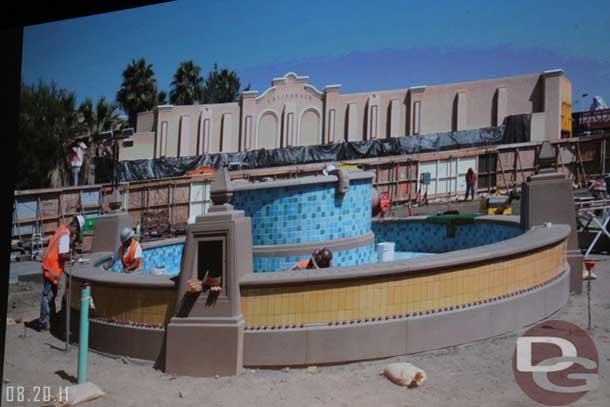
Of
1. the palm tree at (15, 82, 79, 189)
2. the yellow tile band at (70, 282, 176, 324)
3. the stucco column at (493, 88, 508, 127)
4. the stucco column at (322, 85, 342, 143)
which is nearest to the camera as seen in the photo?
the yellow tile band at (70, 282, 176, 324)

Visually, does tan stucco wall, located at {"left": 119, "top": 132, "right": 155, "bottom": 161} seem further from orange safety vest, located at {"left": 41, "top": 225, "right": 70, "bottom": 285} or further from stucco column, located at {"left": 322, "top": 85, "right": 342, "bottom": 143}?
orange safety vest, located at {"left": 41, "top": 225, "right": 70, "bottom": 285}

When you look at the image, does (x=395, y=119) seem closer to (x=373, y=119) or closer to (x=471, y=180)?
(x=373, y=119)

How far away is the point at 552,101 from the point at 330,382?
1817cm

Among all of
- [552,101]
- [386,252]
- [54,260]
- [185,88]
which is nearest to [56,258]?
[54,260]

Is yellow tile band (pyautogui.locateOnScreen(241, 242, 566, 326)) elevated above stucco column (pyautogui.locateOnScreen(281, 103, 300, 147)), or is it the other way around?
stucco column (pyautogui.locateOnScreen(281, 103, 300, 147))

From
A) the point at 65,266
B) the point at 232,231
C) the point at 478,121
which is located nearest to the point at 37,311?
the point at 65,266

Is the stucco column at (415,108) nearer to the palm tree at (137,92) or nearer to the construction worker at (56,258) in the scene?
the palm tree at (137,92)

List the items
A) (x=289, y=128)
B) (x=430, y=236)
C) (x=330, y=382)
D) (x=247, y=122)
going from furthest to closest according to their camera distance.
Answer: (x=289, y=128) → (x=247, y=122) → (x=430, y=236) → (x=330, y=382)

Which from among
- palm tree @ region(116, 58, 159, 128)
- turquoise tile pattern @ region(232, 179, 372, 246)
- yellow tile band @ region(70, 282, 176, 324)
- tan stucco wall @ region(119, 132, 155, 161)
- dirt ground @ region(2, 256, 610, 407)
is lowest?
dirt ground @ region(2, 256, 610, 407)

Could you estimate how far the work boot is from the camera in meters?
5.79

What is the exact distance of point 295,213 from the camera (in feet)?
20.5

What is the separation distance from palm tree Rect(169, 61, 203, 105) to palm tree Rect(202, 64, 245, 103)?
0.89m

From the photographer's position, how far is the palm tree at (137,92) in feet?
74.8

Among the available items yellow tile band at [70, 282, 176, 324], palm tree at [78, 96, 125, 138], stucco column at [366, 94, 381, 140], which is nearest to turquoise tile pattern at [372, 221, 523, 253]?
yellow tile band at [70, 282, 176, 324]
